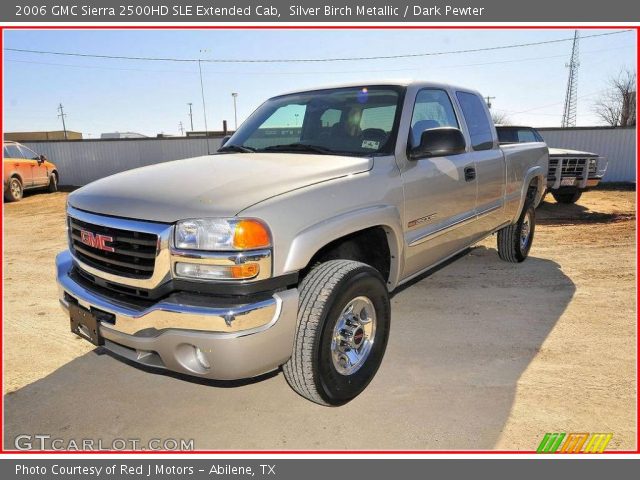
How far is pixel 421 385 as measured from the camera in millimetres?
3057

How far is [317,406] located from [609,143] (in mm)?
18766

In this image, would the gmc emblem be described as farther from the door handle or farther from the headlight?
the door handle

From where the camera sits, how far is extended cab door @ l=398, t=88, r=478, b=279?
3.32m

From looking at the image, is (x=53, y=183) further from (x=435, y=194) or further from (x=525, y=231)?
(x=435, y=194)

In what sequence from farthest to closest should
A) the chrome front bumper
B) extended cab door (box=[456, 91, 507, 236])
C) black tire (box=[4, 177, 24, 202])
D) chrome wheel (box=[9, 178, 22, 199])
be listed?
chrome wheel (box=[9, 178, 22, 199])
black tire (box=[4, 177, 24, 202])
extended cab door (box=[456, 91, 507, 236])
the chrome front bumper

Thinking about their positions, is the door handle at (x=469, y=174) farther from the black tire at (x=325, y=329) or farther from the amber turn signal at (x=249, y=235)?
the amber turn signal at (x=249, y=235)

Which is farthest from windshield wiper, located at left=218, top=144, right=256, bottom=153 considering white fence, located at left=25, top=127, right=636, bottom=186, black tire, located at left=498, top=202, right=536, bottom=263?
white fence, located at left=25, top=127, right=636, bottom=186

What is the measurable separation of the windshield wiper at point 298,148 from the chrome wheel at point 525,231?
3.50 m

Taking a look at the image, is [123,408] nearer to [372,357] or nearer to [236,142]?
Answer: [372,357]

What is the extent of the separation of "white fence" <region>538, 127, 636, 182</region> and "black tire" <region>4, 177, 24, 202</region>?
1789 centimetres

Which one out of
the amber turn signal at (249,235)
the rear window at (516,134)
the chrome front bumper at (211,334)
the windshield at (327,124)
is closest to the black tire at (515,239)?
the windshield at (327,124)

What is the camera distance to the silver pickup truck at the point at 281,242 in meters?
2.23

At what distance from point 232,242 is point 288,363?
760 millimetres

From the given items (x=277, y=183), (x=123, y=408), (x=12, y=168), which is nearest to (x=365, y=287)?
(x=277, y=183)
